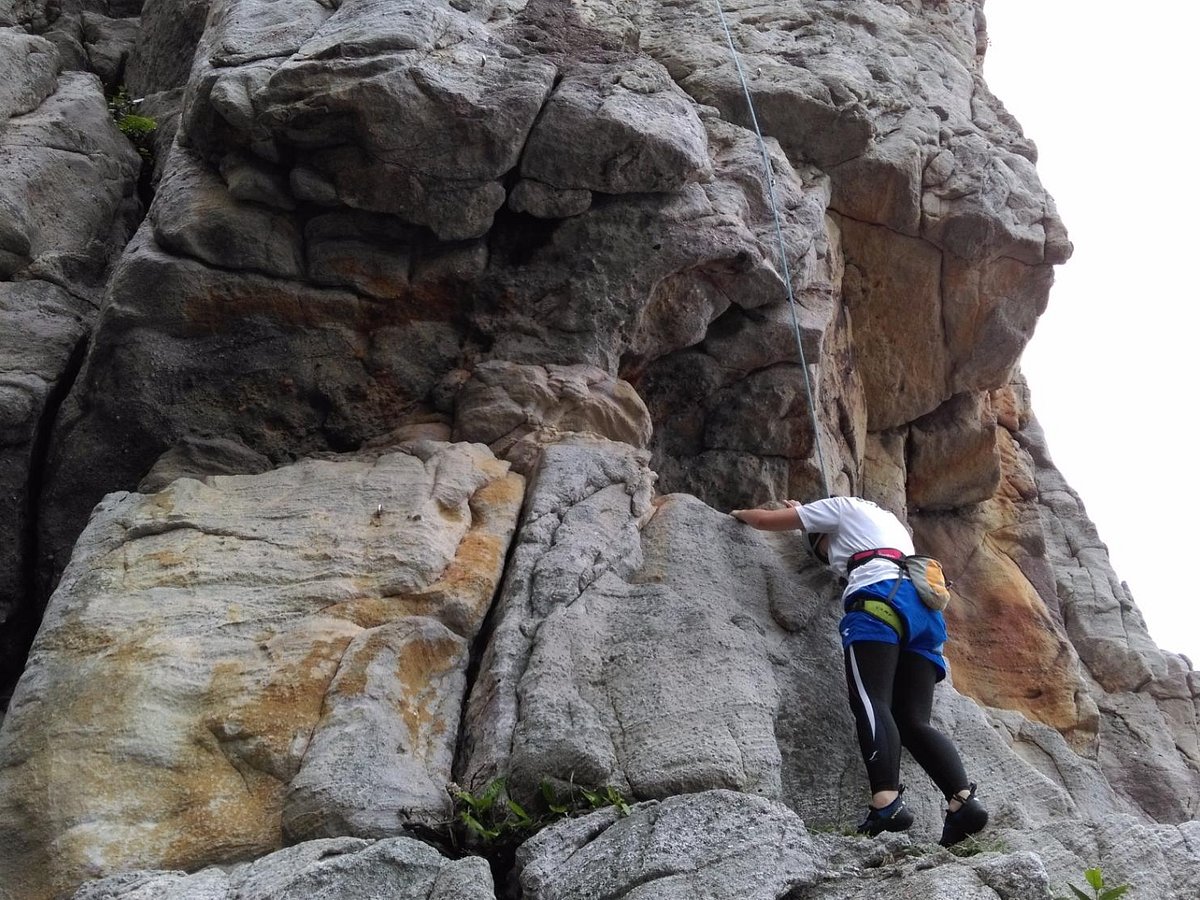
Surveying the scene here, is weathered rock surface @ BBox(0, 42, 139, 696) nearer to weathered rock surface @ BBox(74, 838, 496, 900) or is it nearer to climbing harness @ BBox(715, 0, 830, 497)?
weathered rock surface @ BBox(74, 838, 496, 900)

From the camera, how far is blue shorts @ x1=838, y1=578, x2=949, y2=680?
728 cm

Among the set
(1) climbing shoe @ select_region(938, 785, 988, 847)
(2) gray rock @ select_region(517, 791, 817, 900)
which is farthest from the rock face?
(1) climbing shoe @ select_region(938, 785, 988, 847)

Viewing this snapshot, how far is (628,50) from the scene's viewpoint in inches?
432

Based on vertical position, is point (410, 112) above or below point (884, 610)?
above

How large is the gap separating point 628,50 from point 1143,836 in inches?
297

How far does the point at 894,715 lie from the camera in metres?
7.37

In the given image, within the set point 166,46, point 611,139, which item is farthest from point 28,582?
point 166,46

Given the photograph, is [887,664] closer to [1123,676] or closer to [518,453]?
[518,453]

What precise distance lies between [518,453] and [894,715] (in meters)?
3.43

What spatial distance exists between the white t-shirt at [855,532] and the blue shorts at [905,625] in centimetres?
11

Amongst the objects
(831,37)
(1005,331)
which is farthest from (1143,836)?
(831,37)

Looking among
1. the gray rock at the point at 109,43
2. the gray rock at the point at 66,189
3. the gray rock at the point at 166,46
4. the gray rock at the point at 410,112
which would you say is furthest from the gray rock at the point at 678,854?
the gray rock at the point at 109,43

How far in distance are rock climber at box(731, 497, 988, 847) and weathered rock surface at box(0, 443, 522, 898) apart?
7.23ft

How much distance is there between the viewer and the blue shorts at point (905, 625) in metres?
7.28
